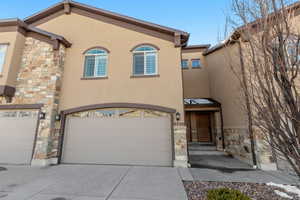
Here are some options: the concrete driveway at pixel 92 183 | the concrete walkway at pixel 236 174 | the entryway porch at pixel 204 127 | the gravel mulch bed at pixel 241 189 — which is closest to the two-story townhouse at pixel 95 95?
the concrete driveway at pixel 92 183

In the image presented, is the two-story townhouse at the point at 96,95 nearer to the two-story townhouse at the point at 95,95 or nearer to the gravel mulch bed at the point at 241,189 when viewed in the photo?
the two-story townhouse at the point at 95,95

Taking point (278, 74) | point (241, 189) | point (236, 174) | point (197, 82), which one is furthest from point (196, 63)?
Answer: point (278, 74)

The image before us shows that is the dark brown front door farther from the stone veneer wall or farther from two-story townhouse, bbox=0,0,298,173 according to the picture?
the stone veneer wall

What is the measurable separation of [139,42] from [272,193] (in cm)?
824

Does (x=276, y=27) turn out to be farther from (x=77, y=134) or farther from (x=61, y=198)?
(x=77, y=134)

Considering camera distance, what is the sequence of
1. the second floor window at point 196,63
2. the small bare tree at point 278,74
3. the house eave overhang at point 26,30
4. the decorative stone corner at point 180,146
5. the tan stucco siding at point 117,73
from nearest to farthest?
1. the small bare tree at point 278,74
2. the decorative stone corner at point 180,146
3. the tan stucco siding at point 117,73
4. the house eave overhang at point 26,30
5. the second floor window at point 196,63

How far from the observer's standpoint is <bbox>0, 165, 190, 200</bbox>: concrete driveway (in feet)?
12.6

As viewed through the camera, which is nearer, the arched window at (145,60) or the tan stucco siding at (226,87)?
the arched window at (145,60)

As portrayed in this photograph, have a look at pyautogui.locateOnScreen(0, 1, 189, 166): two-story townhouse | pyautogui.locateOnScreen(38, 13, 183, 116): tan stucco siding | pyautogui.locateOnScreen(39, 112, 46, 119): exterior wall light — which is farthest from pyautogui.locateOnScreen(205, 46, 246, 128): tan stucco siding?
pyautogui.locateOnScreen(39, 112, 46, 119): exterior wall light

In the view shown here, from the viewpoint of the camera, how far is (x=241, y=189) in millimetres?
4301

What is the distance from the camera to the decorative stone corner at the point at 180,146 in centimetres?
653

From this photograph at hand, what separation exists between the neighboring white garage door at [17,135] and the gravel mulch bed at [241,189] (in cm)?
749

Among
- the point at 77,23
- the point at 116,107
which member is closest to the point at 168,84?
the point at 116,107

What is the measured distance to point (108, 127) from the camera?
23.8 feet
